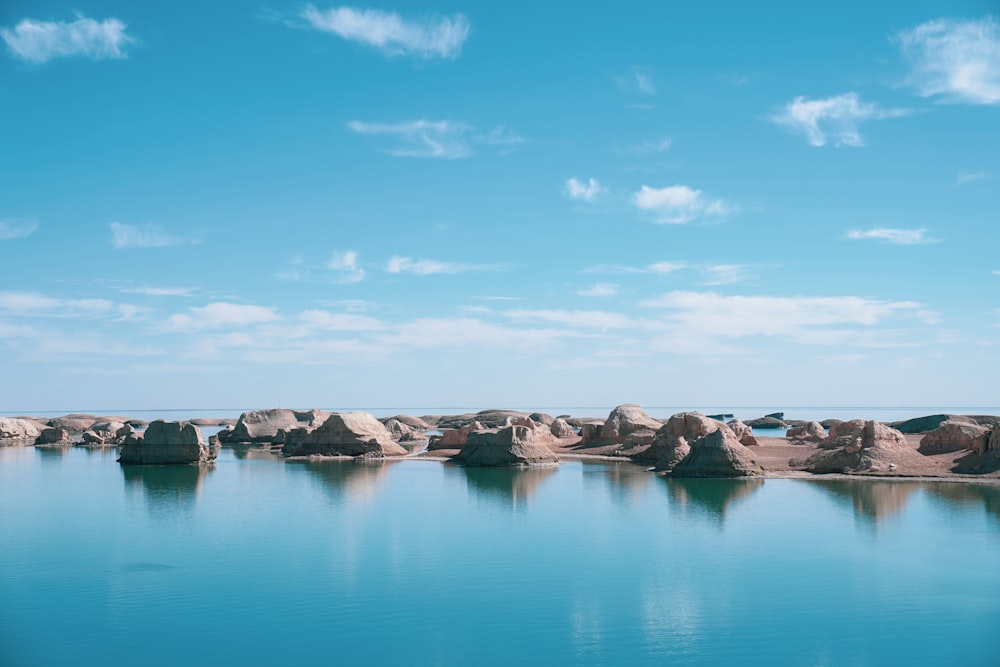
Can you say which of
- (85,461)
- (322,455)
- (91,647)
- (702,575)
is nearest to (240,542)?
(91,647)

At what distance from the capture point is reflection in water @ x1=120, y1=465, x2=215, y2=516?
35750mm

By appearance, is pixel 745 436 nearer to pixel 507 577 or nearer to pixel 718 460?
pixel 718 460

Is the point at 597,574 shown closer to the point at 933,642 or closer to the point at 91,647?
the point at 933,642

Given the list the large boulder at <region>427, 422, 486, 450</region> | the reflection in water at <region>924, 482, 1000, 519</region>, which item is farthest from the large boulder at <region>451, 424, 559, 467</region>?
the reflection in water at <region>924, 482, 1000, 519</region>

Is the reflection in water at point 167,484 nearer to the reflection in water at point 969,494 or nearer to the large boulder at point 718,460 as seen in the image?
the large boulder at point 718,460

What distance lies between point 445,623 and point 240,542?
37.8 ft

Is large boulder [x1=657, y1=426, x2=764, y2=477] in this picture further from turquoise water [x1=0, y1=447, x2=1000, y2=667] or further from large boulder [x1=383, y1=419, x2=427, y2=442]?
large boulder [x1=383, y1=419, x2=427, y2=442]

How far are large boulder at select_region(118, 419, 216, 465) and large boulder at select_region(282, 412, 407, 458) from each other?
821 centimetres

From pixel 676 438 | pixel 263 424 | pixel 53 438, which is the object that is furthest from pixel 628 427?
pixel 53 438

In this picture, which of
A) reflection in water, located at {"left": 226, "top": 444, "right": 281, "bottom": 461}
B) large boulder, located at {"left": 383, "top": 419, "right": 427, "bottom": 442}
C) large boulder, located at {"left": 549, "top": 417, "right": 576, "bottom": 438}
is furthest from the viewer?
large boulder, located at {"left": 383, "top": 419, "right": 427, "bottom": 442}

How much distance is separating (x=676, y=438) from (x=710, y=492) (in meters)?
14.0

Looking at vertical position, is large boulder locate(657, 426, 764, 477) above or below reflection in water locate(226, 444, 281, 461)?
above

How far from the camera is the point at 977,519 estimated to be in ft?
98.9

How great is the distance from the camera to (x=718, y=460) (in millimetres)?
42938
